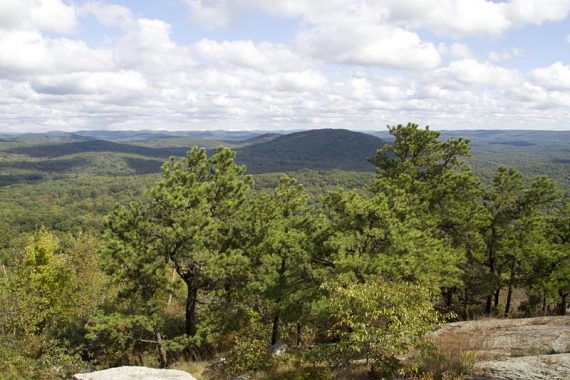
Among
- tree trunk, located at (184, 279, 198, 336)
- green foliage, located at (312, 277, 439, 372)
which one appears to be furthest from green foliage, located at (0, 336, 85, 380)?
green foliage, located at (312, 277, 439, 372)

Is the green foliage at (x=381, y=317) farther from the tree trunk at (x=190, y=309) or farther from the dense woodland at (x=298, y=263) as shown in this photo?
the tree trunk at (x=190, y=309)

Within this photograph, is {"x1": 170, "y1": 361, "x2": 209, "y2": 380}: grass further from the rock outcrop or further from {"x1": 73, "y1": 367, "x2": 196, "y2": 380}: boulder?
the rock outcrop

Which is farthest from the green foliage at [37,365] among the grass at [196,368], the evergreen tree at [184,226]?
the grass at [196,368]

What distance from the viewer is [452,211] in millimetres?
27453

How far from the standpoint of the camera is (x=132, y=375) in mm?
14992

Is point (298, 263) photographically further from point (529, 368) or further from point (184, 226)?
point (529, 368)

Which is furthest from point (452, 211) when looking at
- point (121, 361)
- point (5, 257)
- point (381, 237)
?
point (5, 257)

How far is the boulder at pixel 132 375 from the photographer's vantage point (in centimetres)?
1470

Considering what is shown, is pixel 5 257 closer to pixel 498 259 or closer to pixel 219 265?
pixel 219 265

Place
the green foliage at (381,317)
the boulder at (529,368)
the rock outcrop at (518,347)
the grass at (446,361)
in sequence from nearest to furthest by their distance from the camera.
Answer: the boulder at (529,368)
the rock outcrop at (518,347)
the green foliage at (381,317)
the grass at (446,361)

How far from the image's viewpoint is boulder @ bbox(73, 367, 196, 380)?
1470 centimetres

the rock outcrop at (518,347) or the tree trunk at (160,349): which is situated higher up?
the rock outcrop at (518,347)

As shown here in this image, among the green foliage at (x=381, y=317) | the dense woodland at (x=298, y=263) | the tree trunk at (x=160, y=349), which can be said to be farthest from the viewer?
the tree trunk at (x=160, y=349)

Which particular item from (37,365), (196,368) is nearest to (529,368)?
(196,368)
